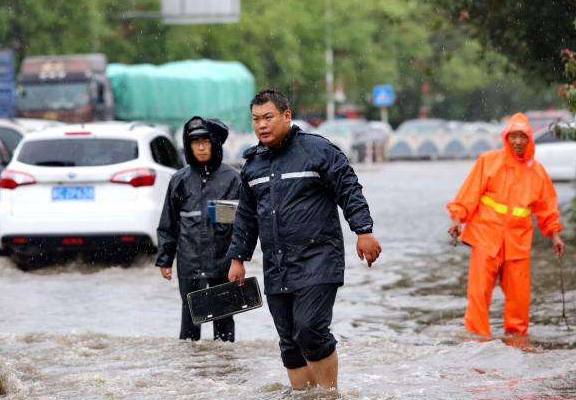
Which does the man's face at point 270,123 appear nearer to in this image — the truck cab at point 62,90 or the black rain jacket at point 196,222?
the black rain jacket at point 196,222

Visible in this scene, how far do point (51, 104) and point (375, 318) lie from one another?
2811 centimetres

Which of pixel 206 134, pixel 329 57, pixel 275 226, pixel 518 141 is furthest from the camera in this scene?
pixel 329 57

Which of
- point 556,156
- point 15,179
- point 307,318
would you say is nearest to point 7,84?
point 556,156

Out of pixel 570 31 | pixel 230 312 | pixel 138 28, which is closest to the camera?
pixel 230 312

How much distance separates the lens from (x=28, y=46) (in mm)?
48406

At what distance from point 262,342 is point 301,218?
3201 millimetres

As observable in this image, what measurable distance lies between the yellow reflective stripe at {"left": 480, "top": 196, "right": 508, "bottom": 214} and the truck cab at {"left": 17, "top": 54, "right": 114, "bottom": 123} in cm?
2897

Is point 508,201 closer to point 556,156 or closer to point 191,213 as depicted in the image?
point 191,213

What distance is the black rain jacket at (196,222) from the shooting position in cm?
946

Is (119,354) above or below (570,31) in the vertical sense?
below

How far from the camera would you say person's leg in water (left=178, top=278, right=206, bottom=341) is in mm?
9492

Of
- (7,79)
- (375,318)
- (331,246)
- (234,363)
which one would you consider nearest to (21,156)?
(375,318)

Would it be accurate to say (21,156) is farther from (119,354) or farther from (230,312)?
(230,312)

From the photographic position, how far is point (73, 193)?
48.1 ft
